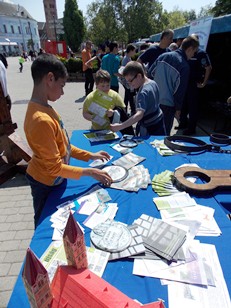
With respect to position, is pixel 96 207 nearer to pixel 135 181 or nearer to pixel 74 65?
pixel 135 181

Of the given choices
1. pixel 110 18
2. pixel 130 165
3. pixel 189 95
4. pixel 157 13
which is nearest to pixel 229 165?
pixel 130 165

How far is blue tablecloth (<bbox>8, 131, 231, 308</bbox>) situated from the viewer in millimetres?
974

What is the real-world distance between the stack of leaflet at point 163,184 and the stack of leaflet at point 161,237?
0.33m

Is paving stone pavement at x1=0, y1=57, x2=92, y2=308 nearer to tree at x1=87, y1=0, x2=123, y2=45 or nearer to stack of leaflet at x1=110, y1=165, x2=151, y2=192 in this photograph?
stack of leaflet at x1=110, y1=165, x2=151, y2=192

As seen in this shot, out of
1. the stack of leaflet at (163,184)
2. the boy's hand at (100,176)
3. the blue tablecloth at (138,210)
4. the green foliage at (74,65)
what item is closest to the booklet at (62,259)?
the blue tablecloth at (138,210)

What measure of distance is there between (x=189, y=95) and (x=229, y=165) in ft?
9.89

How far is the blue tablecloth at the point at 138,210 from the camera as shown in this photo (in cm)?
97

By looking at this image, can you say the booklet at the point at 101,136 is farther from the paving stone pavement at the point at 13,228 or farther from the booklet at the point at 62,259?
the booklet at the point at 62,259

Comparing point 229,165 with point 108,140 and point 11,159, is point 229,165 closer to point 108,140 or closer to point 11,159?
point 108,140

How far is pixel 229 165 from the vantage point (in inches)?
79.0

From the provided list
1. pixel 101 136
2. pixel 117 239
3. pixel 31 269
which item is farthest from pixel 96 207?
pixel 101 136

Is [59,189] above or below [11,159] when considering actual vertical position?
above

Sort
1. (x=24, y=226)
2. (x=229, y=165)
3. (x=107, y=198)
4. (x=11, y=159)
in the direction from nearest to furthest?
1. (x=107, y=198)
2. (x=229, y=165)
3. (x=24, y=226)
4. (x=11, y=159)

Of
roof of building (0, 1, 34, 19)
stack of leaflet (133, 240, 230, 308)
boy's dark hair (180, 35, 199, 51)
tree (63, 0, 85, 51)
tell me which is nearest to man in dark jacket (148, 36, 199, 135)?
boy's dark hair (180, 35, 199, 51)
